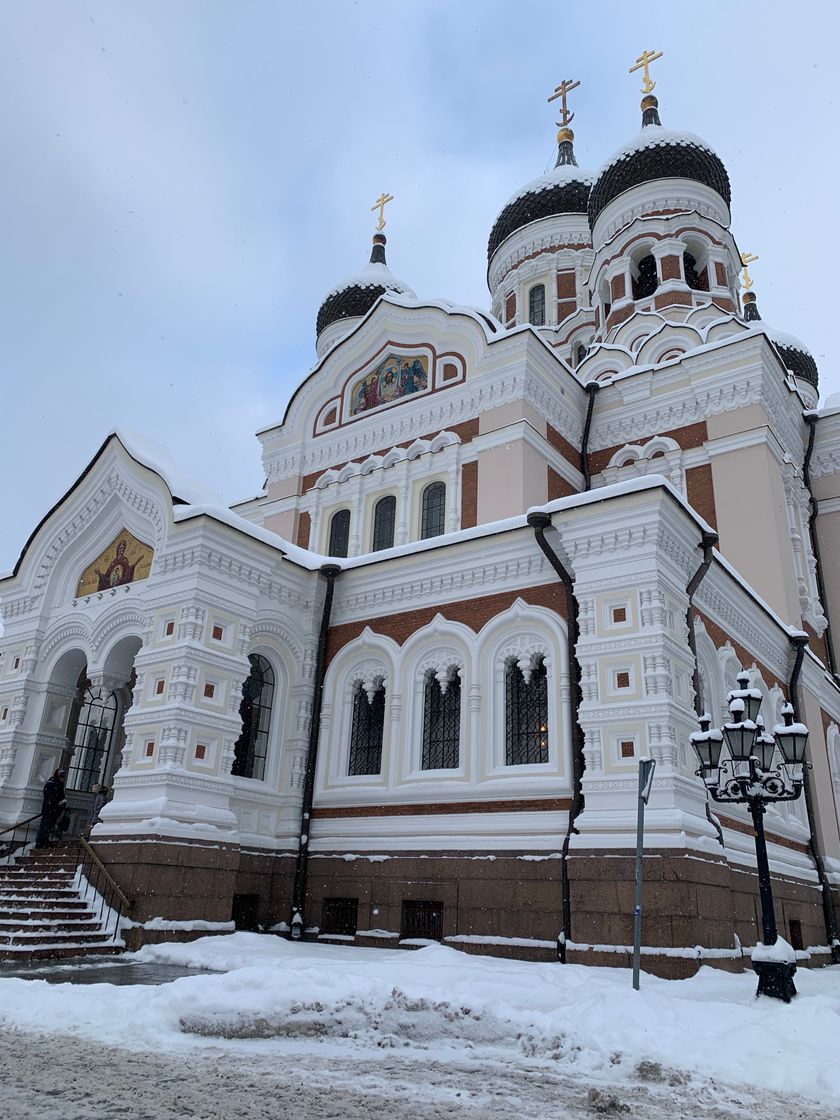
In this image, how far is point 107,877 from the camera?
9453mm

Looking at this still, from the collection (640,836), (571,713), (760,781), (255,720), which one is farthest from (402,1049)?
(255,720)

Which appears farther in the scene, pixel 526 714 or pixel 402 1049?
pixel 526 714

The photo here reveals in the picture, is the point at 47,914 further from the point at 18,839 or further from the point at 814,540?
the point at 814,540

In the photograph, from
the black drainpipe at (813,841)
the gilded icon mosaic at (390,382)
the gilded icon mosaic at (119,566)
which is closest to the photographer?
the gilded icon mosaic at (119,566)

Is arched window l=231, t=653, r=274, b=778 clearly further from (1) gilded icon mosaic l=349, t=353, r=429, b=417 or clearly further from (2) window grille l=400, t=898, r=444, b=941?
(1) gilded icon mosaic l=349, t=353, r=429, b=417

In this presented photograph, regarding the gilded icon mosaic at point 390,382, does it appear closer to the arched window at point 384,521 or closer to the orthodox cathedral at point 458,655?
the orthodox cathedral at point 458,655

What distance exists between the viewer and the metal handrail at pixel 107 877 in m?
9.34

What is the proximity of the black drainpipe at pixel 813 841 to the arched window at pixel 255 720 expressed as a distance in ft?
24.9

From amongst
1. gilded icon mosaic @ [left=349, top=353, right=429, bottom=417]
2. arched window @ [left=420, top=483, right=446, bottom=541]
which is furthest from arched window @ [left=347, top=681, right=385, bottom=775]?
gilded icon mosaic @ [left=349, top=353, right=429, bottom=417]

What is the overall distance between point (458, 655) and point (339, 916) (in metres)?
3.56

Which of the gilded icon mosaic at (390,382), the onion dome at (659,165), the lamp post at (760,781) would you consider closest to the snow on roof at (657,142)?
the onion dome at (659,165)

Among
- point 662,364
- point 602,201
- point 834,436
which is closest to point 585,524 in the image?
point 662,364

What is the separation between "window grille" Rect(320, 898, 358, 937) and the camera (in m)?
11.0

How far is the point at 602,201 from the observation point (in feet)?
75.5
